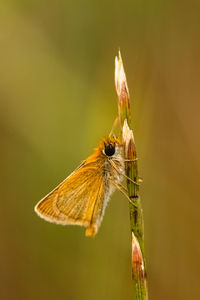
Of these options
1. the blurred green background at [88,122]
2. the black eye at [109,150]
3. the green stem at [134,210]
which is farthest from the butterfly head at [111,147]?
the blurred green background at [88,122]

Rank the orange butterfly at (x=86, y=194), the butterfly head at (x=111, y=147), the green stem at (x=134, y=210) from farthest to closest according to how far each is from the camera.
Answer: the orange butterfly at (x=86, y=194) → the butterfly head at (x=111, y=147) → the green stem at (x=134, y=210)

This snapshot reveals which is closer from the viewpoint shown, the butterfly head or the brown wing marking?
the butterfly head

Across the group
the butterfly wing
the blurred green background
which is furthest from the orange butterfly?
the blurred green background

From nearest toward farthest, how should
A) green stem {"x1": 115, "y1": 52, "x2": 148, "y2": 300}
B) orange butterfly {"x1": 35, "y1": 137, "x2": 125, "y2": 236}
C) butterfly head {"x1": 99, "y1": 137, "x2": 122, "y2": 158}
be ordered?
1. green stem {"x1": 115, "y1": 52, "x2": 148, "y2": 300}
2. butterfly head {"x1": 99, "y1": 137, "x2": 122, "y2": 158}
3. orange butterfly {"x1": 35, "y1": 137, "x2": 125, "y2": 236}

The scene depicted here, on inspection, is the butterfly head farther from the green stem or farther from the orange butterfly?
the green stem

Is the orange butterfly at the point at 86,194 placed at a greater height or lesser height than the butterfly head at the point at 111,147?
lesser

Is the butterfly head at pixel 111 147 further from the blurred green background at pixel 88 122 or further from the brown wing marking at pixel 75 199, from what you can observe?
the blurred green background at pixel 88 122

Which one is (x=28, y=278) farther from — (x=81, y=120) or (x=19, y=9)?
(x=19, y=9)
